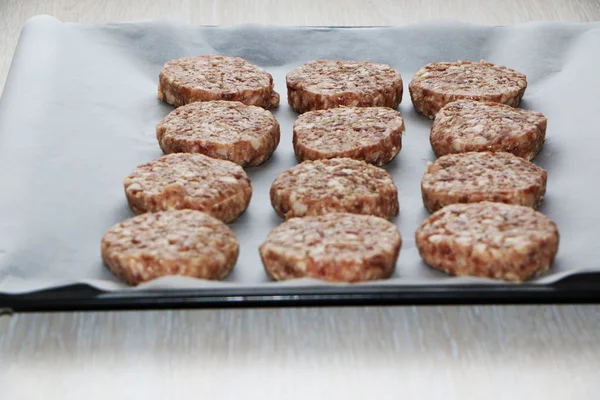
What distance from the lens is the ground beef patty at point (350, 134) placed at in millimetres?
2584

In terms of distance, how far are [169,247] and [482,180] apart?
784 millimetres

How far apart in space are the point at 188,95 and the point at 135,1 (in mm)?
1014

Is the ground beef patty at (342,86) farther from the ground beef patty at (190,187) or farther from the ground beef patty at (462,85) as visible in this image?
the ground beef patty at (190,187)

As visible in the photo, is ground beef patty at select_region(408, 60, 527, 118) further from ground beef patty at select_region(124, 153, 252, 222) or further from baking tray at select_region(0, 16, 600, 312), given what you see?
ground beef patty at select_region(124, 153, 252, 222)

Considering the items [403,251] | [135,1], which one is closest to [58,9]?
[135,1]

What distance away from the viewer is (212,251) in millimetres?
2035

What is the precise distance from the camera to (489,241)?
203cm

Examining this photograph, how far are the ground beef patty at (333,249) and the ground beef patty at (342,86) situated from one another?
31.4 inches

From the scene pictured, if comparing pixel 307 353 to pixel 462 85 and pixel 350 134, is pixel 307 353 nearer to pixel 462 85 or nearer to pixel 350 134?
pixel 350 134

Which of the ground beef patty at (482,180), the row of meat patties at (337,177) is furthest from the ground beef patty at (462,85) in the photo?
the ground beef patty at (482,180)

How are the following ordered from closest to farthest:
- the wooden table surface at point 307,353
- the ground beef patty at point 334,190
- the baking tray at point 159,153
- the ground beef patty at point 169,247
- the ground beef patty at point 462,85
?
the wooden table surface at point 307,353, the baking tray at point 159,153, the ground beef patty at point 169,247, the ground beef patty at point 334,190, the ground beef patty at point 462,85

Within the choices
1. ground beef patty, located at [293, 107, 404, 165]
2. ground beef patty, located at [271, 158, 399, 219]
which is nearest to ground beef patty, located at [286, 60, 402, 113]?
ground beef patty, located at [293, 107, 404, 165]

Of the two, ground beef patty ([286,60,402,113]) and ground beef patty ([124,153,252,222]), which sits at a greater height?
ground beef patty ([286,60,402,113])

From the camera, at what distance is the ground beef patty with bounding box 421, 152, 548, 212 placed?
2309mm
